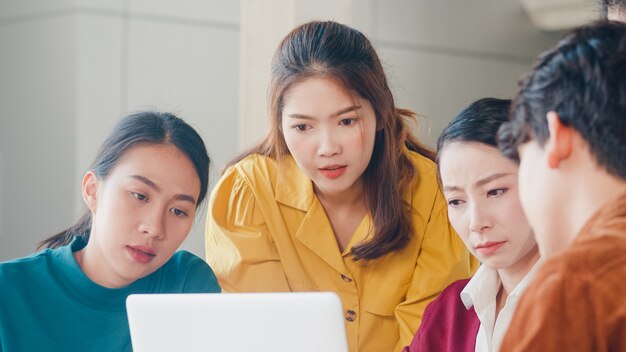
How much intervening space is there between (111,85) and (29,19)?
0.46 m

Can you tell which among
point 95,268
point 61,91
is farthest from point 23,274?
point 61,91

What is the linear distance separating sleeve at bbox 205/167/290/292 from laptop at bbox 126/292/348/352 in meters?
0.85

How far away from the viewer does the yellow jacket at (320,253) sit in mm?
2205

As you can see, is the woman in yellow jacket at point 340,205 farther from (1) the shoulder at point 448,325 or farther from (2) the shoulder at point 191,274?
(1) the shoulder at point 448,325

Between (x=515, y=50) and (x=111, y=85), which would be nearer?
(x=111, y=85)


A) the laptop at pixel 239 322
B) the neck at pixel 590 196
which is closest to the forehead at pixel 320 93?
the laptop at pixel 239 322

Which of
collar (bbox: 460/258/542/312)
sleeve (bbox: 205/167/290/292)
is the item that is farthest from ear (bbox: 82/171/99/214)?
collar (bbox: 460/258/542/312)

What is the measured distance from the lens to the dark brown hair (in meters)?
2.18

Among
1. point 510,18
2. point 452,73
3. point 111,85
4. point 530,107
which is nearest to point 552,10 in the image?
point 510,18

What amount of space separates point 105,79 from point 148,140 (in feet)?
7.30

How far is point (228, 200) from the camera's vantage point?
7.63 feet

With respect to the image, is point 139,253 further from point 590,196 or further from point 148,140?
point 590,196

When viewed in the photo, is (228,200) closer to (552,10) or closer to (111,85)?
(111,85)

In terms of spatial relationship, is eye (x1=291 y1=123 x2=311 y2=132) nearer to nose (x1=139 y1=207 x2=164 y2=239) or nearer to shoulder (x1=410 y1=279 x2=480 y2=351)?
nose (x1=139 y1=207 x2=164 y2=239)
